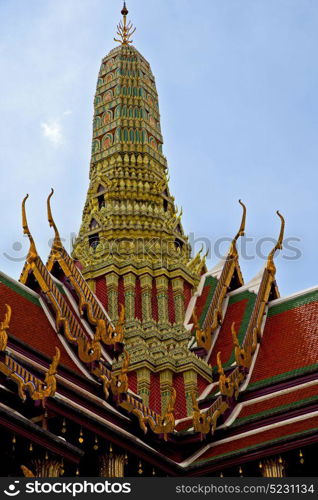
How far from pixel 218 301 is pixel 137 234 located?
111 inches

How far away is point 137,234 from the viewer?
81.9 ft

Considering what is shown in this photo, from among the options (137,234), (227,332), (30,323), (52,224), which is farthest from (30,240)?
(227,332)

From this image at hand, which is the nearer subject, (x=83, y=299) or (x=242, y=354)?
(x=242, y=354)

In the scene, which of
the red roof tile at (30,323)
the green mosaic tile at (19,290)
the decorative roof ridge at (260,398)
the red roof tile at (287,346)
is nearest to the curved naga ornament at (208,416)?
the decorative roof ridge at (260,398)

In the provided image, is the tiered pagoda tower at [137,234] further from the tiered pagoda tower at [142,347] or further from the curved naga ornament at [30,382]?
the curved naga ornament at [30,382]

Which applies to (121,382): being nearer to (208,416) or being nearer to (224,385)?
(208,416)

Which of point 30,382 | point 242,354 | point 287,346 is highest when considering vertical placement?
point 287,346
